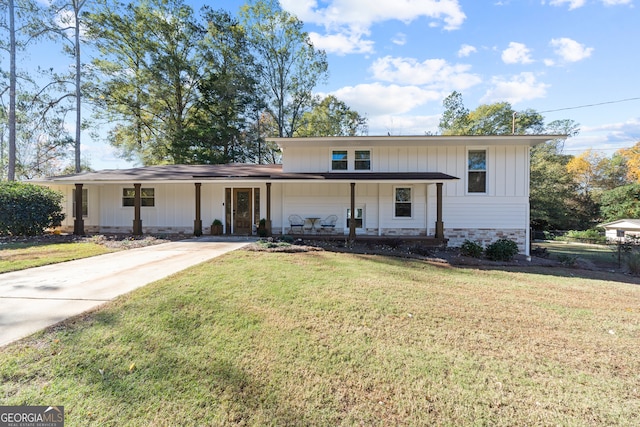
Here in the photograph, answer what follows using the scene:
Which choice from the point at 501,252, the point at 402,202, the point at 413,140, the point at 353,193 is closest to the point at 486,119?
the point at 413,140

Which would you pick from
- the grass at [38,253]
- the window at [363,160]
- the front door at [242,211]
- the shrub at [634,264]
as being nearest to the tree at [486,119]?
the window at [363,160]

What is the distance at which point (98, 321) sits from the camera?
3.49 metres

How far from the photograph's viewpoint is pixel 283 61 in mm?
26047

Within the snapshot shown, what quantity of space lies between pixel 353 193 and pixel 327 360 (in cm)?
894

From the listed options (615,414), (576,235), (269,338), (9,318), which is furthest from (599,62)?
(9,318)

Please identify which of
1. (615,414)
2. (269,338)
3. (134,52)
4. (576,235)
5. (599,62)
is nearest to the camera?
(615,414)

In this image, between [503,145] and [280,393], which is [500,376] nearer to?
[280,393]

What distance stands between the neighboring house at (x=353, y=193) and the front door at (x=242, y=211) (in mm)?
45

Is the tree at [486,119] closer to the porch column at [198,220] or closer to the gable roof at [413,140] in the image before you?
the gable roof at [413,140]

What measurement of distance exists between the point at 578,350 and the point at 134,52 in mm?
28481

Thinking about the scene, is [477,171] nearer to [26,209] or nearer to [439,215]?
[439,215]

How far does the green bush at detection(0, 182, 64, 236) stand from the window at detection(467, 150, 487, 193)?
1781 cm

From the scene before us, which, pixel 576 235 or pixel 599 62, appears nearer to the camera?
pixel 599 62

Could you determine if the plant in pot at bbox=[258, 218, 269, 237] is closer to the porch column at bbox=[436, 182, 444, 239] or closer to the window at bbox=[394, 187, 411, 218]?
the window at bbox=[394, 187, 411, 218]
